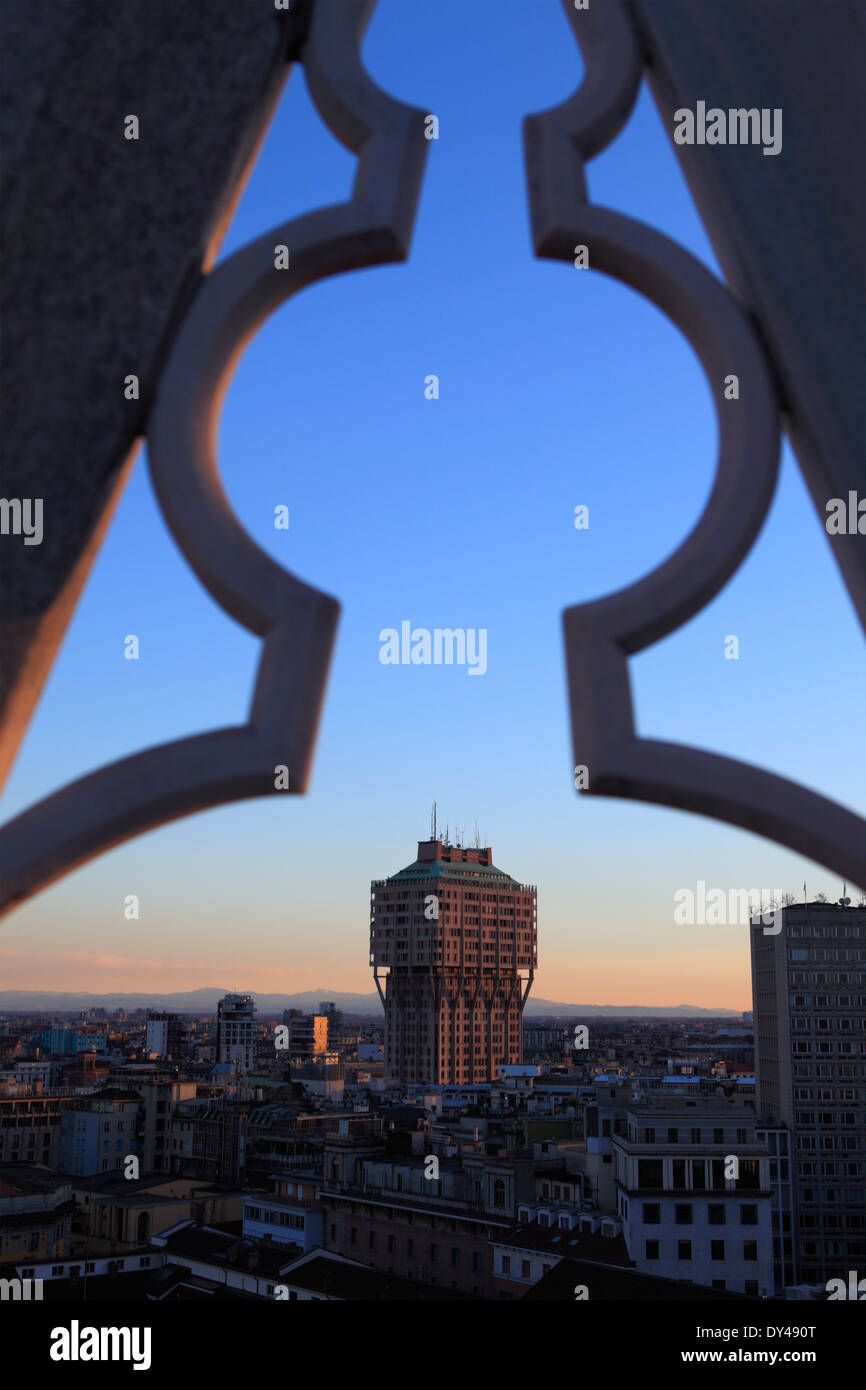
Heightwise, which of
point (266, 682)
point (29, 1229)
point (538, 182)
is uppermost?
point (538, 182)

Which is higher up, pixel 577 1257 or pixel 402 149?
pixel 402 149

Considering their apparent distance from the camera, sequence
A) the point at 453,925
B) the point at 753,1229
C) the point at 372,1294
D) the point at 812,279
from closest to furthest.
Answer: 1. the point at 812,279
2. the point at 372,1294
3. the point at 753,1229
4. the point at 453,925

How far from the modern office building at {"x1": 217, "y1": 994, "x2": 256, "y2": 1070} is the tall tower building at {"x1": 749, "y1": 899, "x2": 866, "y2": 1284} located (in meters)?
66.2

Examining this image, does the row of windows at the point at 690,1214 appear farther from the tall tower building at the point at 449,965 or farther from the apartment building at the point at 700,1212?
the tall tower building at the point at 449,965

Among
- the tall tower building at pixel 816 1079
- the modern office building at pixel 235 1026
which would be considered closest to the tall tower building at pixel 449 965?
the modern office building at pixel 235 1026

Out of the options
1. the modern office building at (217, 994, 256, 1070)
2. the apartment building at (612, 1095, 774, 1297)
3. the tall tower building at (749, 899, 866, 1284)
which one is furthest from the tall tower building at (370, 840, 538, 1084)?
the apartment building at (612, 1095, 774, 1297)

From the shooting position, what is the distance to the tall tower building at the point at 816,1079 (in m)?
34.1

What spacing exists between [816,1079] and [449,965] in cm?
4983

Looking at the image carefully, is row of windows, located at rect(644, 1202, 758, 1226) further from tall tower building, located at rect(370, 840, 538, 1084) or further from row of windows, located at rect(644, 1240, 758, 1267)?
tall tower building, located at rect(370, 840, 538, 1084)

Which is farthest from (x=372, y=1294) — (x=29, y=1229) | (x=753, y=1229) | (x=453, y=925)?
(x=453, y=925)

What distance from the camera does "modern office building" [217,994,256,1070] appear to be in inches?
3907

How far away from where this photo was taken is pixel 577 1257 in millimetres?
21219

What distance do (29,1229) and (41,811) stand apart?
2719 cm

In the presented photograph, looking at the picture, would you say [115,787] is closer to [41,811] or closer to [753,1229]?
[41,811]
